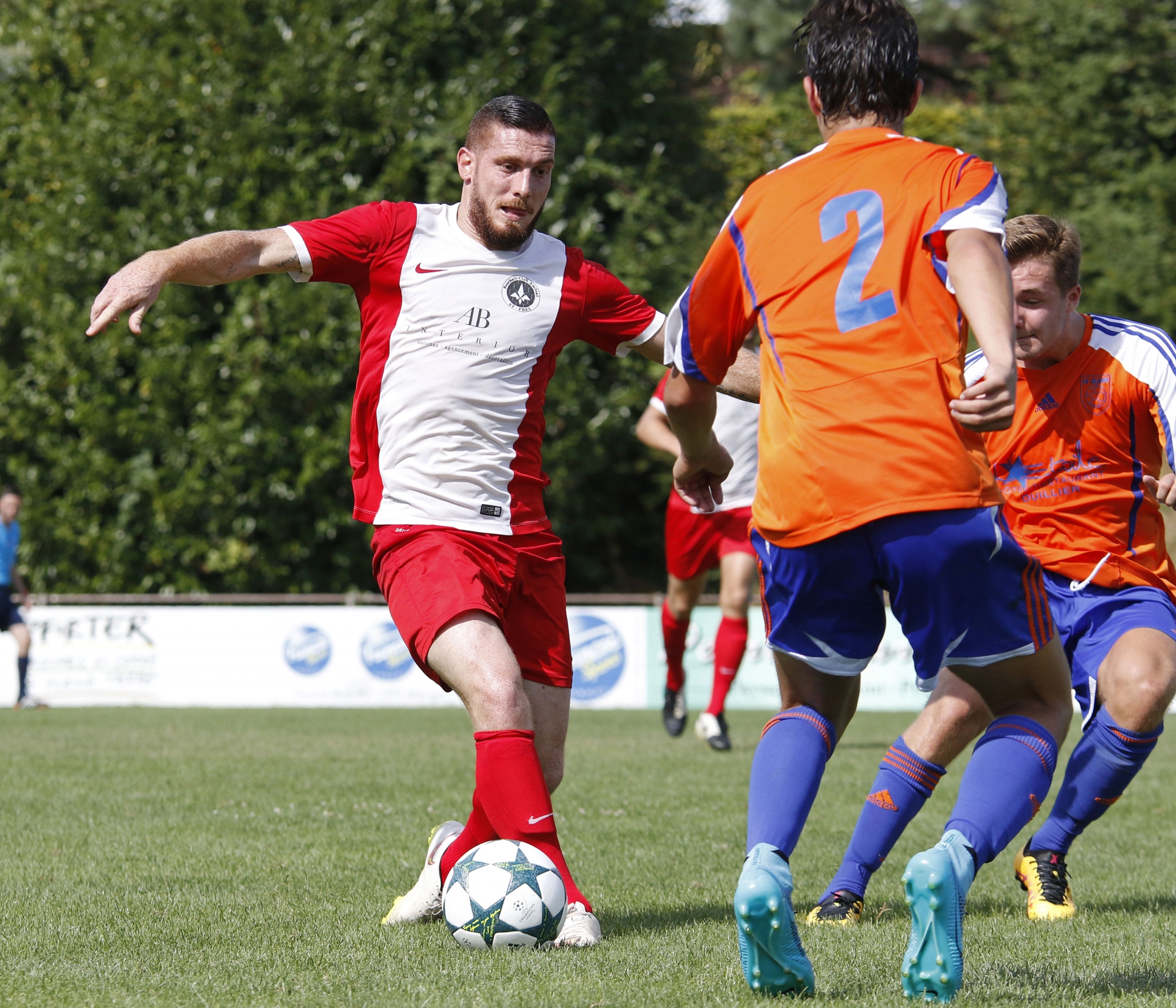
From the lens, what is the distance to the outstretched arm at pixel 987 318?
8.93 feet

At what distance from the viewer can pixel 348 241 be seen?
167 inches

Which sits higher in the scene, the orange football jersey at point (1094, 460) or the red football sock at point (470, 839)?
the orange football jersey at point (1094, 460)

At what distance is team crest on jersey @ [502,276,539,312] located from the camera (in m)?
4.35

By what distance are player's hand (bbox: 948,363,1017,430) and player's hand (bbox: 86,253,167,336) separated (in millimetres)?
1992

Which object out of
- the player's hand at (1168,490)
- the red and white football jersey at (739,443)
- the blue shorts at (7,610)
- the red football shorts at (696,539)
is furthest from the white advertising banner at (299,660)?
the player's hand at (1168,490)

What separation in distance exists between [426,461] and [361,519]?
0.32m

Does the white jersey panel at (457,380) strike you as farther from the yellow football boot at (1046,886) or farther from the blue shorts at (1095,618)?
the yellow football boot at (1046,886)

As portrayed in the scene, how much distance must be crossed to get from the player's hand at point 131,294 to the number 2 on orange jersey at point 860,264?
5.57 feet

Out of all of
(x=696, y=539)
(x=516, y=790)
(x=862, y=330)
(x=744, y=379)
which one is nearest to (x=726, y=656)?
(x=696, y=539)

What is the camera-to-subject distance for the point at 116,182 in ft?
65.4

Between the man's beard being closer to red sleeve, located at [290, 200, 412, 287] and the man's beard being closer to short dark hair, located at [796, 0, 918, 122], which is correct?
red sleeve, located at [290, 200, 412, 287]

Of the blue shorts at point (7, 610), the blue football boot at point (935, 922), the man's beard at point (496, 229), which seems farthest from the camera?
the blue shorts at point (7, 610)

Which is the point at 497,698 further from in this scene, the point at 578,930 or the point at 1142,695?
the point at 1142,695

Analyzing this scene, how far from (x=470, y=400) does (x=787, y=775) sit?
5.36ft
